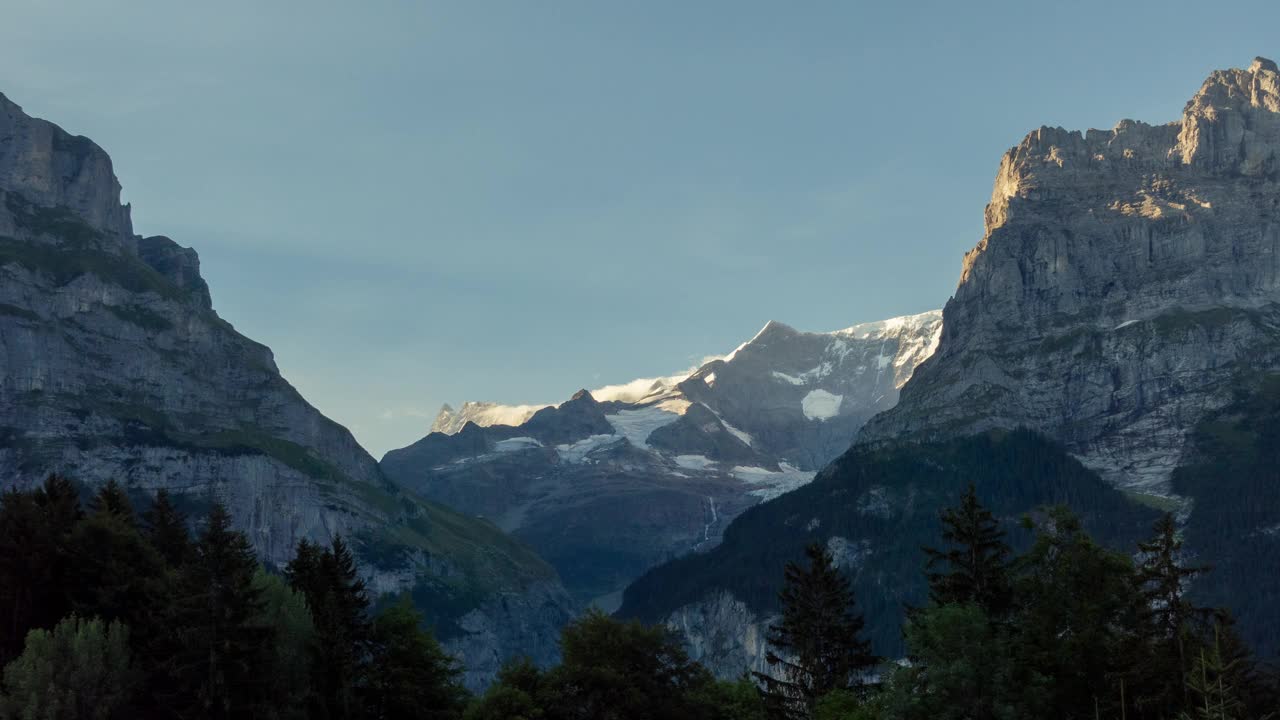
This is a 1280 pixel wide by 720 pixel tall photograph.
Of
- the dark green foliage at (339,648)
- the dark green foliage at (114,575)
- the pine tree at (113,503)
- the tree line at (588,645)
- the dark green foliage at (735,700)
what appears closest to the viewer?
the tree line at (588,645)

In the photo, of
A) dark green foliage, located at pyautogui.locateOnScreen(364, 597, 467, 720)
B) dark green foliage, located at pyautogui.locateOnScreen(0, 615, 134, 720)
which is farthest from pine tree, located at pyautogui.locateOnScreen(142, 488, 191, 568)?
dark green foliage, located at pyautogui.locateOnScreen(0, 615, 134, 720)

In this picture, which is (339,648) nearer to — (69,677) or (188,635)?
(188,635)

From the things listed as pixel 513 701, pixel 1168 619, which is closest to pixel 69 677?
pixel 513 701

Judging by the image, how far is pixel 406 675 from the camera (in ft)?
400

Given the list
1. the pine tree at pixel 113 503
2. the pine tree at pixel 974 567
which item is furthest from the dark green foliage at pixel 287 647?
the pine tree at pixel 974 567

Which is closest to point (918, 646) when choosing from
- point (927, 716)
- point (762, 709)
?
point (927, 716)

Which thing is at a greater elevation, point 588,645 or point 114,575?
point 114,575

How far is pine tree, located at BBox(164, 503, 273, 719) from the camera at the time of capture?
356 feet

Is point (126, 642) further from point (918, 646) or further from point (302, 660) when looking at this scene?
point (918, 646)

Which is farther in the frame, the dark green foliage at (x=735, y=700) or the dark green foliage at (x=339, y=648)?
the dark green foliage at (x=735, y=700)

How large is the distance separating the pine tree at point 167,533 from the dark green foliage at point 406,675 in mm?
23942

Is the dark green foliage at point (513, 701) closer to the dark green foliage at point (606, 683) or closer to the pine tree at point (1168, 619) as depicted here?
the dark green foliage at point (606, 683)

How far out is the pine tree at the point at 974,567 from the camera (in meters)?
106

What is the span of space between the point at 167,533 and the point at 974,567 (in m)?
83.2
